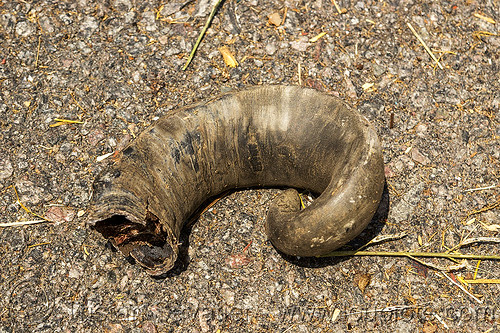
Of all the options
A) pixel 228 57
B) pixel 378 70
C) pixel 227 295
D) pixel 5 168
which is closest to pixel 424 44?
pixel 378 70

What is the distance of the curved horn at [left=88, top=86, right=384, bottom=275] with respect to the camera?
3.50 m

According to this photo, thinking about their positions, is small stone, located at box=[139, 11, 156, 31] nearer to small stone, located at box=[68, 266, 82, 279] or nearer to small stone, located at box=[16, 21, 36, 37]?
small stone, located at box=[16, 21, 36, 37]

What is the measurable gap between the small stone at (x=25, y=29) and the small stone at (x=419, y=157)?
12.1ft

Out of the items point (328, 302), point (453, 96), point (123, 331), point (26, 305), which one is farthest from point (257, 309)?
point (453, 96)

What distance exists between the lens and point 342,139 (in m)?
3.72

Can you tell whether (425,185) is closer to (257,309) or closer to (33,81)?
(257,309)

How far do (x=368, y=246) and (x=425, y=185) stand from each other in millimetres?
794

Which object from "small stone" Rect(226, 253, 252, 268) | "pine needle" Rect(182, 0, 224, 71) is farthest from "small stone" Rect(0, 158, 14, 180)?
"small stone" Rect(226, 253, 252, 268)

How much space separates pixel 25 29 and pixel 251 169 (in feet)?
8.66

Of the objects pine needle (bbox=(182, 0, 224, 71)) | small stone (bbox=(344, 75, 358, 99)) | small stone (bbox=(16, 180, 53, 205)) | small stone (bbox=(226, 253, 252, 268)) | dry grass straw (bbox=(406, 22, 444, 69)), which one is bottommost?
small stone (bbox=(226, 253, 252, 268))

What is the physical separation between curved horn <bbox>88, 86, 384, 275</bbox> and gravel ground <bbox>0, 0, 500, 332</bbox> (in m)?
0.37

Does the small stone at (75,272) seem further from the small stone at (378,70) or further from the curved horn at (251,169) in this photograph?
the small stone at (378,70)

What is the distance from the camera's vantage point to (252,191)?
4395mm

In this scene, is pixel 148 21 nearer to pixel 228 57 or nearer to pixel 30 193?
pixel 228 57
